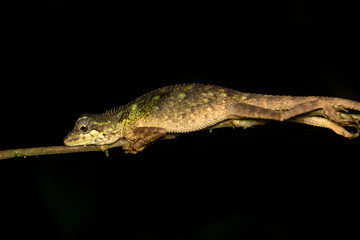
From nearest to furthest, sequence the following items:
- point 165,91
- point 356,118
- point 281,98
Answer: point 356,118, point 281,98, point 165,91

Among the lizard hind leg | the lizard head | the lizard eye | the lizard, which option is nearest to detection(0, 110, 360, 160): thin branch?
the lizard

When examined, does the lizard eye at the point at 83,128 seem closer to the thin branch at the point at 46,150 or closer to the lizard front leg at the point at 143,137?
the thin branch at the point at 46,150

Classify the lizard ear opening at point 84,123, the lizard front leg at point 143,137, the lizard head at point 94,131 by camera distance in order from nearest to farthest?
the lizard front leg at point 143,137, the lizard head at point 94,131, the lizard ear opening at point 84,123

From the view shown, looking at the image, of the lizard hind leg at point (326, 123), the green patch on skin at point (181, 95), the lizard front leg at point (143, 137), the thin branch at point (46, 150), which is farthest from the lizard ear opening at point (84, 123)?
the lizard hind leg at point (326, 123)

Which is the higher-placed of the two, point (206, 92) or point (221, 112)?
point (206, 92)

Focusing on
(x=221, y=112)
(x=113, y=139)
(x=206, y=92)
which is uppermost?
(x=206, y=92)

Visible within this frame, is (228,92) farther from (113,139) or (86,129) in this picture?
(86,129)

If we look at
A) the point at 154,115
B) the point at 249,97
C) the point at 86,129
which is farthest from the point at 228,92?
the point at 86,129

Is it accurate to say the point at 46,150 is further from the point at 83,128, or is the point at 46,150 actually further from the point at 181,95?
the point at 181,95

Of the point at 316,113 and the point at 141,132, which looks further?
the point at 141,132
